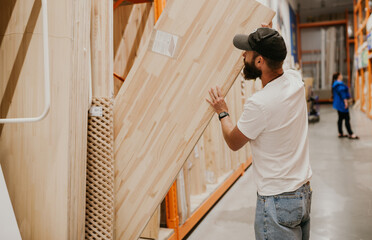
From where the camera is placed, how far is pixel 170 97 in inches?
77.7

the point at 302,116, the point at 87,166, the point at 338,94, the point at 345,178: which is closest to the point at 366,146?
the point at 338,94

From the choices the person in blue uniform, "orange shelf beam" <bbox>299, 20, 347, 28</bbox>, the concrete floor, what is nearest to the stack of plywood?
the concrete floor

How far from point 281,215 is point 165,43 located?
111cm

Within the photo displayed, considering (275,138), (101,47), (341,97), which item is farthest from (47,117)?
(341,97)

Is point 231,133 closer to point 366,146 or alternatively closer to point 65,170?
point 65,170

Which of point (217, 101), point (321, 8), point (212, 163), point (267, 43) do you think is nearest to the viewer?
point (267, 43)

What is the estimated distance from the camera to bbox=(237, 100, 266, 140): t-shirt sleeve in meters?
1.64

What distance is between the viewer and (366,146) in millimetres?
6930

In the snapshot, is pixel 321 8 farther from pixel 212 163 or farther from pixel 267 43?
pixel 267 43

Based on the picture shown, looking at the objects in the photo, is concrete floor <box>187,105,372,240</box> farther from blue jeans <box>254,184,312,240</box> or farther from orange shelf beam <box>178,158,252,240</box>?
blue jeans <box>254,184,312,240</box>

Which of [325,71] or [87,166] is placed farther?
[325,71]

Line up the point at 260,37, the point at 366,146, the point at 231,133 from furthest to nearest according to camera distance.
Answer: the point at 366,146, the point at 231,133, the point at 260,37

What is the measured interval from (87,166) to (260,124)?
105cm

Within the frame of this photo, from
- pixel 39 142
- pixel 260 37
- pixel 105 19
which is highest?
pixel 105 19
